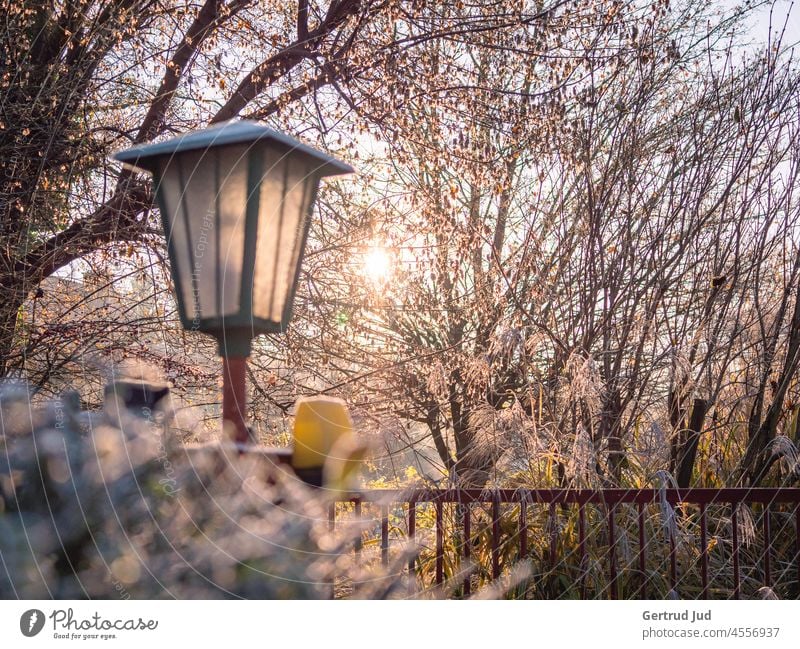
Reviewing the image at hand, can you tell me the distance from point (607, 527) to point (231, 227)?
2.30 meters

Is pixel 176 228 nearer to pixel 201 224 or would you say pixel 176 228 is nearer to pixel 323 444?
pixel 201 224

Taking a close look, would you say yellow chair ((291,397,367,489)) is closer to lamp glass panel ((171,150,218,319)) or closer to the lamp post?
the lamp post

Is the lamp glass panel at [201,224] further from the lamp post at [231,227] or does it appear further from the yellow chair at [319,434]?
the yellow chair at [319,434]

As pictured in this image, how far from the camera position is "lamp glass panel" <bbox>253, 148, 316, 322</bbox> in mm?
1356

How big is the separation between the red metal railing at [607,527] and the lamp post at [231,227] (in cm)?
139

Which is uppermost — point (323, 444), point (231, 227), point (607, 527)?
point (231, 227)

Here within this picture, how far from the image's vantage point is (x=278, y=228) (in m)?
1.44

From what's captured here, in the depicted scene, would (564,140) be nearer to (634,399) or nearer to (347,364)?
(634,399)

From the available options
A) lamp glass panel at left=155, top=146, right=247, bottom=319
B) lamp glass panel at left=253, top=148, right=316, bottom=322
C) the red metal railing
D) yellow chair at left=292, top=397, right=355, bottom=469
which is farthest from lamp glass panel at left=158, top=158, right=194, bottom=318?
the red metal railing

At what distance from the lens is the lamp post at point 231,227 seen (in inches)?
51.9

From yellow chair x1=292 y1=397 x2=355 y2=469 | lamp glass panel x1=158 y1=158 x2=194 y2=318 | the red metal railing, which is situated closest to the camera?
yellow chair x1=292 y1=397 x2=355 y2=469

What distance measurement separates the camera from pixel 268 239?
1396 mm

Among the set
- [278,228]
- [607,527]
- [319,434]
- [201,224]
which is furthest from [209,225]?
[607,527]
